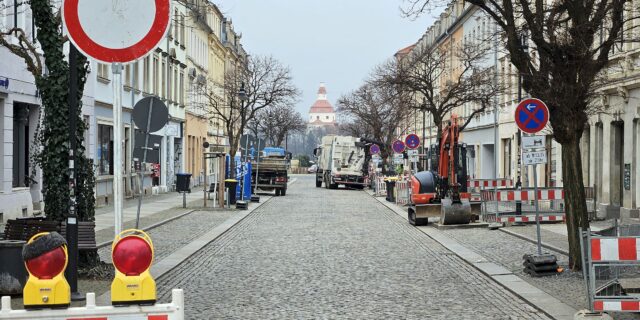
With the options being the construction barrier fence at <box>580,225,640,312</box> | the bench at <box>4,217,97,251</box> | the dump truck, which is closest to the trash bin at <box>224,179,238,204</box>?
the dump truck

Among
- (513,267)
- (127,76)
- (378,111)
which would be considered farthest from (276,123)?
(513,267)

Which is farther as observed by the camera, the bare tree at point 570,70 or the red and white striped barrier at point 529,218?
the red and white striped barrier at point 529,218

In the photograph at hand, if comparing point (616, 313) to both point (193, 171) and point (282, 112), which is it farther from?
point (282, 112)

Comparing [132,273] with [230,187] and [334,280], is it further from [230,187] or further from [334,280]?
[230,187]

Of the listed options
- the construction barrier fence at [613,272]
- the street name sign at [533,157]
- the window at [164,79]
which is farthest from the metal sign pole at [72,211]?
the window at [164,79]

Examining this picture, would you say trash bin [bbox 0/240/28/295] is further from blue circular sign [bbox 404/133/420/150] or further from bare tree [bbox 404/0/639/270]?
blue circular sign [bbox 404/133/420/150]

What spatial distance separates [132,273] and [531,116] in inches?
477

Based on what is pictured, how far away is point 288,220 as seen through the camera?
2841 cm

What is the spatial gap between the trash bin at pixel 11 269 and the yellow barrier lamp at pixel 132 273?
696 centimetres

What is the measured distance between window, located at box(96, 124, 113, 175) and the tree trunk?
25.3 m

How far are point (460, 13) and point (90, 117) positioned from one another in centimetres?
4311

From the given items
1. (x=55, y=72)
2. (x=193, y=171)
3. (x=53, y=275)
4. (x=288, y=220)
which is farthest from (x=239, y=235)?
(x=193, y=171)

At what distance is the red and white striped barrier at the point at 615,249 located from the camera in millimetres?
8922

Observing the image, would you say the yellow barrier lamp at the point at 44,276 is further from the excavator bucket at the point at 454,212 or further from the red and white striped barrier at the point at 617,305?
the excavator bucket at the point at 454,212
